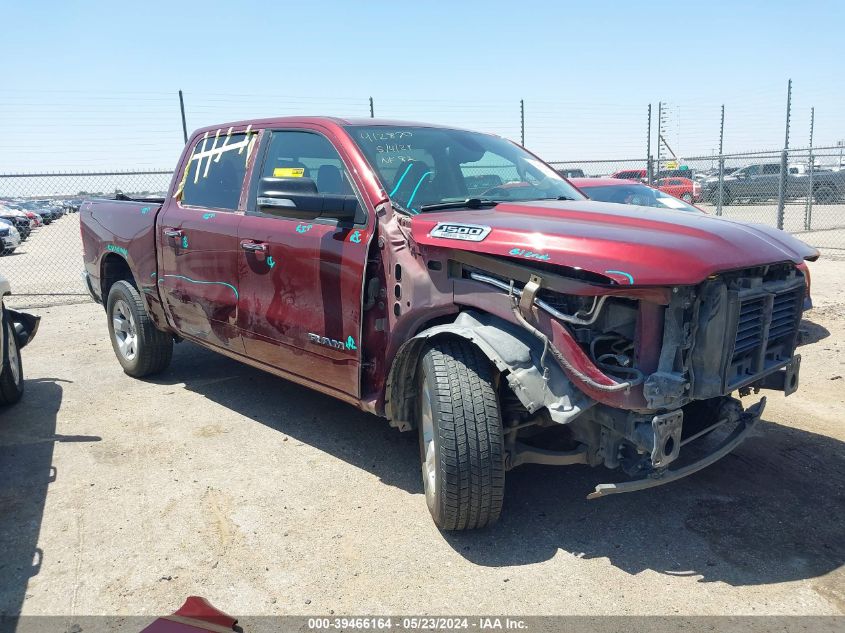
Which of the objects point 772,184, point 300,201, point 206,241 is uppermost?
point 300,201

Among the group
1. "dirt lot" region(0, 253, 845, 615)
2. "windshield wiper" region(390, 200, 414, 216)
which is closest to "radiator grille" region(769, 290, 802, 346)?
"dirt lot" region(0, 253, 845, 615)

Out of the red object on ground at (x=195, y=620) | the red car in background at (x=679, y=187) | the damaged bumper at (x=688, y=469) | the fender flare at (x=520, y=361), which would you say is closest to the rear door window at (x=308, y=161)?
the fender flare at (x=520, y=361)

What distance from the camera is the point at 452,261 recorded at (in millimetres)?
3262

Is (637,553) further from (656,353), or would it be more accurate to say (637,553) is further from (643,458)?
(656,353)

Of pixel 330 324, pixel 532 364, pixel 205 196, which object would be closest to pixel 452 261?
pixel 532 364

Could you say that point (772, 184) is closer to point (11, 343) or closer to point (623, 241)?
point (623, 241)

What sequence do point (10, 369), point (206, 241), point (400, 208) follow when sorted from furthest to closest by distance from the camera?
point (10, 369)
point (206, 241)
point (400, 208)

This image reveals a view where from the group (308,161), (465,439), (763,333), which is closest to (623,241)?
(763,333)

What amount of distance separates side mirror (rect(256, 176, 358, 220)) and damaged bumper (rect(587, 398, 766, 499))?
184 centimetres

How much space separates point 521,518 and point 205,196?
3126 millimetres

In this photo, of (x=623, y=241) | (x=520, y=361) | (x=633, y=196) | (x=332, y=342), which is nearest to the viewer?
(x=623, y=241)

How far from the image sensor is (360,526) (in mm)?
3463

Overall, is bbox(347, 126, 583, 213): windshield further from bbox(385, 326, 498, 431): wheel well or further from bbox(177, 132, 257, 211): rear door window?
bbox(177, 132, 257, 211): rear door window

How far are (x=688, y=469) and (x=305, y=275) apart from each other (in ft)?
7.32
